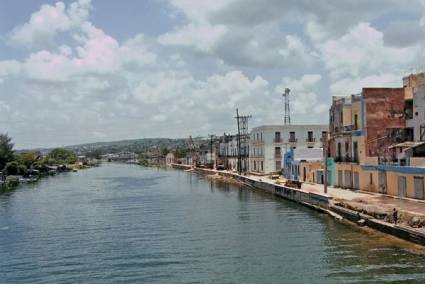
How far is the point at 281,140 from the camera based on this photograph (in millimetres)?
A: 87875

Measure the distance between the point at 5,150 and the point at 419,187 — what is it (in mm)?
98596

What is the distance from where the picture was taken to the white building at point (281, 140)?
8769cm

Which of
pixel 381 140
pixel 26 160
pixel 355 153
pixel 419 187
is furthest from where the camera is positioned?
pixel 26 160

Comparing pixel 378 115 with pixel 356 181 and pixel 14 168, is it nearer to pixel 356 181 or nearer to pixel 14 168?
pixel 356 181


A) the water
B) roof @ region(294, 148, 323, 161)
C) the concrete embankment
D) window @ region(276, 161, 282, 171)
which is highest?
roof @ region(294, 148, 323, 161)

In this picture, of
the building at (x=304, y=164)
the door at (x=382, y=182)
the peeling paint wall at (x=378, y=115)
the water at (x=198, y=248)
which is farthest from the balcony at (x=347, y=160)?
the water at (x=198, y=248)

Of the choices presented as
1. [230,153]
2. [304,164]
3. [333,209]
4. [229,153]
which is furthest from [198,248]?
[229,153]

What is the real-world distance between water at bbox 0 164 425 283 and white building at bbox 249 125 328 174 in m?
39.0

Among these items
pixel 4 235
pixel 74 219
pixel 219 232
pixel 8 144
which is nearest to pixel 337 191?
pixel 219 232

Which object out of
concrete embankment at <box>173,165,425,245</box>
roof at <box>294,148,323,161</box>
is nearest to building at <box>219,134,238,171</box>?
roof at <box>294,148,323,161</box>

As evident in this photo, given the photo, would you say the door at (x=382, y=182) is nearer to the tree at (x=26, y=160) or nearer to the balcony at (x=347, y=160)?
the balcony at (x=347, y=160)

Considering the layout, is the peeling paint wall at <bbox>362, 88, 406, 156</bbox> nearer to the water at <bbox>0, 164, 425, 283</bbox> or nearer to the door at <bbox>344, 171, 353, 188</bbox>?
the door at <bbox>344, 171, 353, 188</bbox>

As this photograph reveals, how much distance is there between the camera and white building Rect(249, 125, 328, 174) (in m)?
87.7

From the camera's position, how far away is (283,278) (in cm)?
2338
